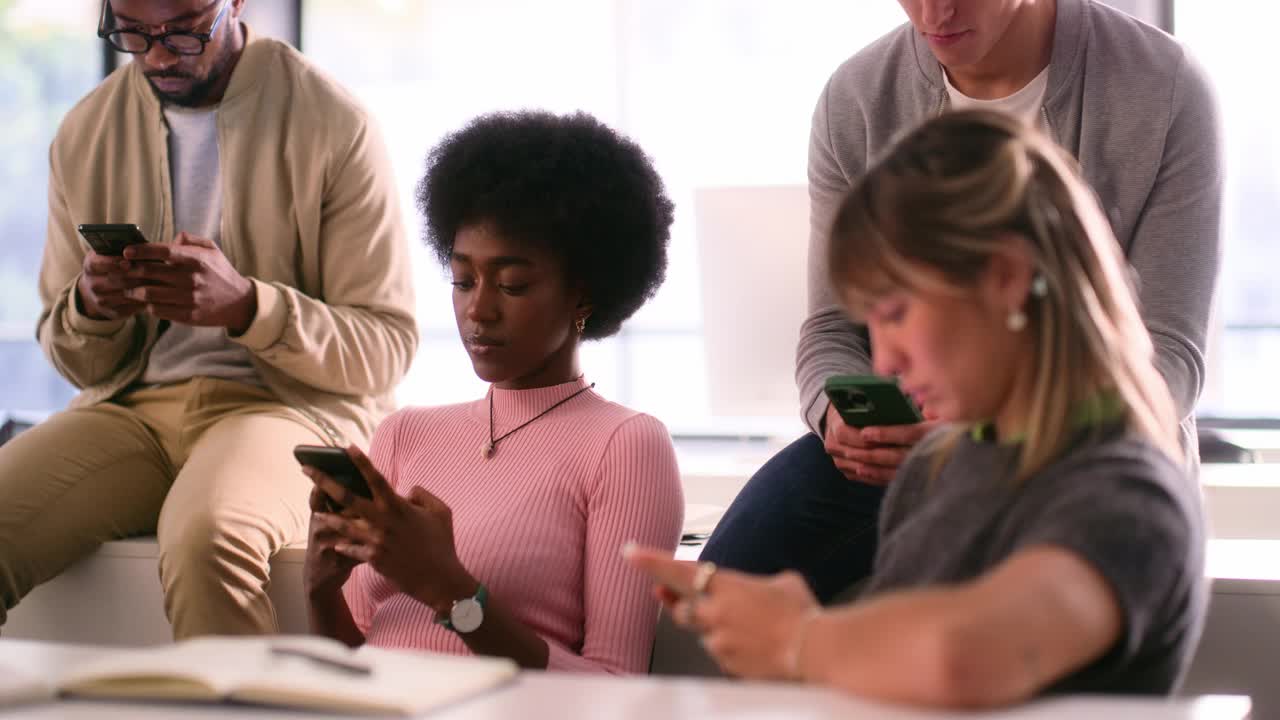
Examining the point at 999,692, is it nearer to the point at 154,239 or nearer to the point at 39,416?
the point at 154,239

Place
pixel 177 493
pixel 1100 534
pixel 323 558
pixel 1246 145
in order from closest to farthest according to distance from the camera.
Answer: pixel 1100 534
pixel 323 558
pixel 177 493
pixel 1246 145

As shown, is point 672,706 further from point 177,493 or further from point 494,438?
point 177,493

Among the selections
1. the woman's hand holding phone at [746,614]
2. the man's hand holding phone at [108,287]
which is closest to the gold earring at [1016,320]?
the woman's hand holding phone at [746,614]

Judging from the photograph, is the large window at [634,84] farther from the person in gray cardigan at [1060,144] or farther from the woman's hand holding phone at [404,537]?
the woman's hand holding phone at [404,537]

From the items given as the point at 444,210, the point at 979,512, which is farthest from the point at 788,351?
the point at 979,512

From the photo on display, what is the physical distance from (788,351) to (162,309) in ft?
4.32

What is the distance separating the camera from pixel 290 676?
39.3 inches

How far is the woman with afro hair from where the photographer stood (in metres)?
1.54

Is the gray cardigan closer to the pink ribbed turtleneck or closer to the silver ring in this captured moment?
the pink ribbed turtleneck

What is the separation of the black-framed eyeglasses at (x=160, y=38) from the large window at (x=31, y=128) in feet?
11.7

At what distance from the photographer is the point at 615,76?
5.46 meters

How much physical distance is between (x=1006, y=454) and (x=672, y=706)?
350 millimetres

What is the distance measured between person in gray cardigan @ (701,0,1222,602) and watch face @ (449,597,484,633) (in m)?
0.45

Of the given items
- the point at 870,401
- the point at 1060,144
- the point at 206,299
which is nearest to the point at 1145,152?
the point at 1060,144
